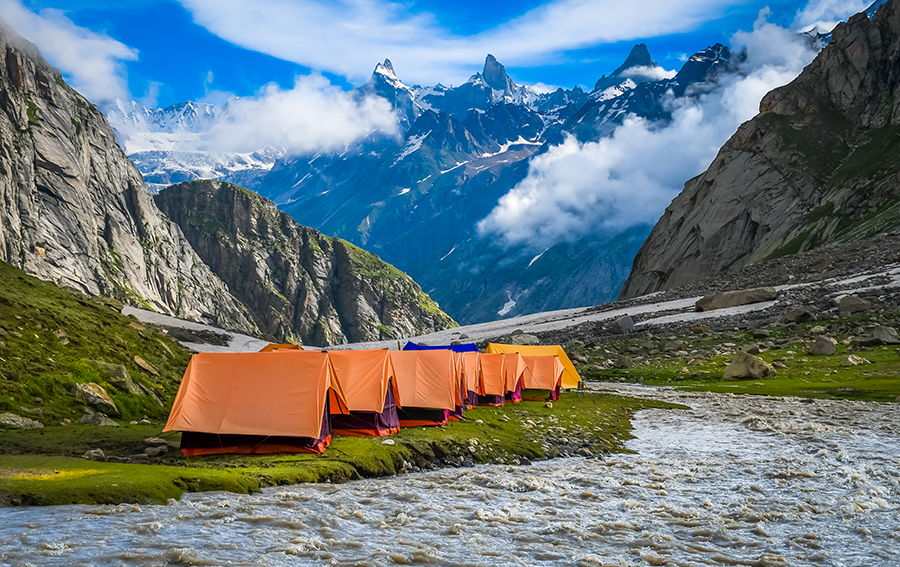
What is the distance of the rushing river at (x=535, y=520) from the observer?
28.2 ft

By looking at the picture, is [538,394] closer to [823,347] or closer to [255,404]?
[255,404]

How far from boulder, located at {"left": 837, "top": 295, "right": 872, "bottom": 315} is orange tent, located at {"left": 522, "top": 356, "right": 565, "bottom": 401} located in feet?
116

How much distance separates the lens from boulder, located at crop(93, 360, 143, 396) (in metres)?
23.4

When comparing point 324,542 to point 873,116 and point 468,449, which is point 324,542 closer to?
point 468,449

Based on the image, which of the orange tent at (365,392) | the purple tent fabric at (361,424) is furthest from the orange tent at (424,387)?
the purple tent fabric at (361,424)

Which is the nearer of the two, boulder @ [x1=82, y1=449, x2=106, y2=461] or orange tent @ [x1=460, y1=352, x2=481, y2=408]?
boulder @ [x1=82, y1=449, x2=106, y2=461]

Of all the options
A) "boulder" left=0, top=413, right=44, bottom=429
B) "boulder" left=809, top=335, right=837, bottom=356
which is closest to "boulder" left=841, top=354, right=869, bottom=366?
"boulder" left=809, top=335, right=837, bottom=356

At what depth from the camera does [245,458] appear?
16.6 m

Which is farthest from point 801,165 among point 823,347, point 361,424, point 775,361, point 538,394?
point 361,424

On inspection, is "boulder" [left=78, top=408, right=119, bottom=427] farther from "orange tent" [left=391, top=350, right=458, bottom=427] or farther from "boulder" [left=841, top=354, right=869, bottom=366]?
"boulder" [left=841, top=354, right=869, bottom=366]

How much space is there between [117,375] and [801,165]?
134033 millimetres

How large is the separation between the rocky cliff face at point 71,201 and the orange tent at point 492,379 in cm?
13265

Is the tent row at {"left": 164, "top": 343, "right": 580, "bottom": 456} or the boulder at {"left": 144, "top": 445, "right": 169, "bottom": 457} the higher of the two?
the tent row at {"left": 164, "top": 343, "right": 580, "bottom": 456}

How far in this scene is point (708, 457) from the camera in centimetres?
1881
